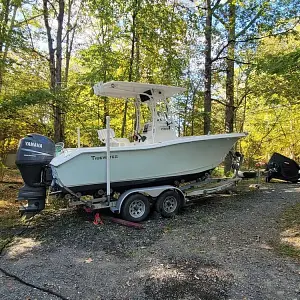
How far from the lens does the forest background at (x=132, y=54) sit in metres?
8.33

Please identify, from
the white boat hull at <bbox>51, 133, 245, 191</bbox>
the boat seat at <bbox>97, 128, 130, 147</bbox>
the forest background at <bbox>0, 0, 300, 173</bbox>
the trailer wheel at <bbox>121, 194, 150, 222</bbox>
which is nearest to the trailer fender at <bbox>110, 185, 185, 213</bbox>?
the trailer wheel at <bbox>121, 194, 150, 222</bbox>

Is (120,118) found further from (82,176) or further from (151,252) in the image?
(151,252)

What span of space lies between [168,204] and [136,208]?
26.0 inches

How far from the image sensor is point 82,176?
500cm

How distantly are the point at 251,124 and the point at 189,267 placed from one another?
14043mm

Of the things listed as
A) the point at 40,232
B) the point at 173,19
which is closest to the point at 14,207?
the point at 40,232

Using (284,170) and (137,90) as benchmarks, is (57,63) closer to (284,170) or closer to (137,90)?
(137,90)

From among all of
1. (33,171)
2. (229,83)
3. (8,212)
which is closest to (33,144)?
(33,171)

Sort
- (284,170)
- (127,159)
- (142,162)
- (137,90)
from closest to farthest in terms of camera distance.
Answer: (127,159) → (142,162) → (137,90) → (284,170)

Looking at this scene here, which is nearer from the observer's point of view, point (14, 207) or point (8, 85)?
point (14, 207)

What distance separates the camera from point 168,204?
565 cm

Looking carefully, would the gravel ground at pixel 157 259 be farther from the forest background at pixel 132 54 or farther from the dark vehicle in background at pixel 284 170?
the dark vehicle in background at pixel 284 170

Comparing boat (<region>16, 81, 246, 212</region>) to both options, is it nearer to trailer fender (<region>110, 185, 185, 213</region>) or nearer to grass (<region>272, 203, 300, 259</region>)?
trailer fender (<region>110, 185, 185, 213</region>)

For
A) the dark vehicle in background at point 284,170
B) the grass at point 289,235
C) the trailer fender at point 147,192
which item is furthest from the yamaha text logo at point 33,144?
the dark vehicle in background at point 284,170
